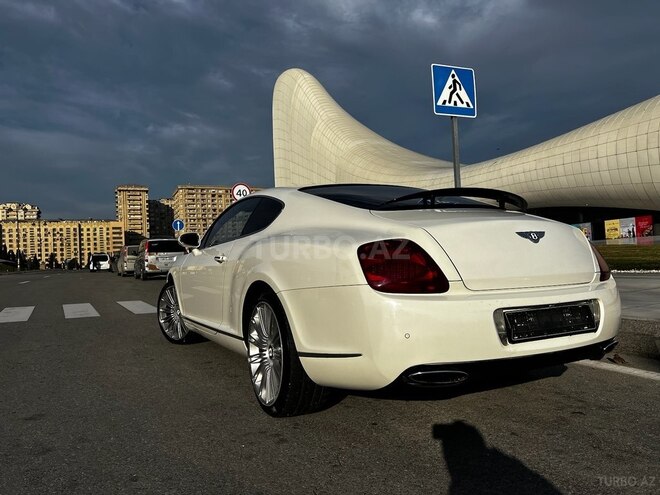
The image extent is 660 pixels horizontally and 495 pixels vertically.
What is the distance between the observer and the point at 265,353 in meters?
3.15

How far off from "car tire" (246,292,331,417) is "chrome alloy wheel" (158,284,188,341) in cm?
197

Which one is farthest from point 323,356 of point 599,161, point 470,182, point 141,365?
point 470,182

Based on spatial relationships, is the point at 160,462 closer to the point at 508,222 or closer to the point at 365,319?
the point at 365,319

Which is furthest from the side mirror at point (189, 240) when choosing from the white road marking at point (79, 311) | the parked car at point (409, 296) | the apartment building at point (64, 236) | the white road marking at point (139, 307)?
the apartment building at point (64, 236)

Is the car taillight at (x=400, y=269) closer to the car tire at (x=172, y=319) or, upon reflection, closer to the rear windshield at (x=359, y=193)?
the rear windshield at (x=359, y=193)

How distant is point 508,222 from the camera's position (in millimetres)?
2748

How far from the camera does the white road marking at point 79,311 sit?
8047 millimetres

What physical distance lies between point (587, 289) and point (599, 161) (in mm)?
42429

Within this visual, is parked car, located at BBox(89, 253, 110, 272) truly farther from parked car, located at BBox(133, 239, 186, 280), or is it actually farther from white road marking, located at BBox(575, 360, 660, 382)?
white road marking, located at BBox(575, 360, 660, 382)

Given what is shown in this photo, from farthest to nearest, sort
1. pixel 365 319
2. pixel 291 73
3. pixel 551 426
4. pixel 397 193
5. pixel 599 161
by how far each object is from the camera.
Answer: pixel 291 73 < pixel 599 161 < pixel 397 193 < pixel 551 426 < pixel 365 319

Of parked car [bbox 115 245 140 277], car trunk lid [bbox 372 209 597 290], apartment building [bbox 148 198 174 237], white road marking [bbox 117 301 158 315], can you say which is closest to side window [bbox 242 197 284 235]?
car trunk lid [bbox 372 209 597 290]

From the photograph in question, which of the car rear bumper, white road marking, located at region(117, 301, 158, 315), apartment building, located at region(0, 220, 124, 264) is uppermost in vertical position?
apartment building, located at region(0, 220, 124, 264)

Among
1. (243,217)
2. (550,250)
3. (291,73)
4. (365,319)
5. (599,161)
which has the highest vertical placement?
(291,73)

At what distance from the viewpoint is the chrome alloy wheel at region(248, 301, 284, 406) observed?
2984 mm
